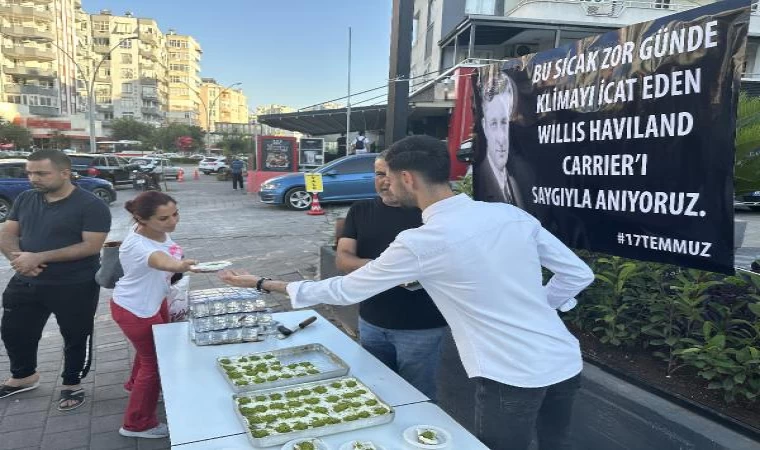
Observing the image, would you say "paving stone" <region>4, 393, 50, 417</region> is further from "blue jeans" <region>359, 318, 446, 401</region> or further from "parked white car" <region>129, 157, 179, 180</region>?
"parked white car" <region>129, 157, 179, 180</region>

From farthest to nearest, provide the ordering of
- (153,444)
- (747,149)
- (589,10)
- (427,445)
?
(589,10) → (153,444) → (747,149) → (427,445)

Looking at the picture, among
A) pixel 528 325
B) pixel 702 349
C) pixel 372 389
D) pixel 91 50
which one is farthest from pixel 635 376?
pixel 91 50

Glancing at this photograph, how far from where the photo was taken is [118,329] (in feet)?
16.5

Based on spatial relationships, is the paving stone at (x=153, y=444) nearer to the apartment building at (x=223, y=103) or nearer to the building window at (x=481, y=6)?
the building window at (x=481, y=6)

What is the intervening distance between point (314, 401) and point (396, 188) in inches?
35.2

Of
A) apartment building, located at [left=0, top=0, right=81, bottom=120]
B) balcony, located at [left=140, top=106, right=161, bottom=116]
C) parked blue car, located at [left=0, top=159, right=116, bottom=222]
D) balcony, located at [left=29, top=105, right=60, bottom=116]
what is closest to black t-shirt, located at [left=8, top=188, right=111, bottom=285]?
parked blue car, located at [left=0, top=159, right=116, bottom=222]

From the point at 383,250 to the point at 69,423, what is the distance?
2.48m

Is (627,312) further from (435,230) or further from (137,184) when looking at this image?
(137,184)

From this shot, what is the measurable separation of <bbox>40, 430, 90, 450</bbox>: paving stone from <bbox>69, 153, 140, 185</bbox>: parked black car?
679 inches

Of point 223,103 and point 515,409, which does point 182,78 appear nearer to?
point 223,103

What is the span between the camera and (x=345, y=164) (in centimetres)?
1385

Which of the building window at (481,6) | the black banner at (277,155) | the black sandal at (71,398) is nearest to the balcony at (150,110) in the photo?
the building window at (481,6)

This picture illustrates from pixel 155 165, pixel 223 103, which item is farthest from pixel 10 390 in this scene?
pixel 223 103

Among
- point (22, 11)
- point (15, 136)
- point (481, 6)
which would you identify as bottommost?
point (15, 136)
